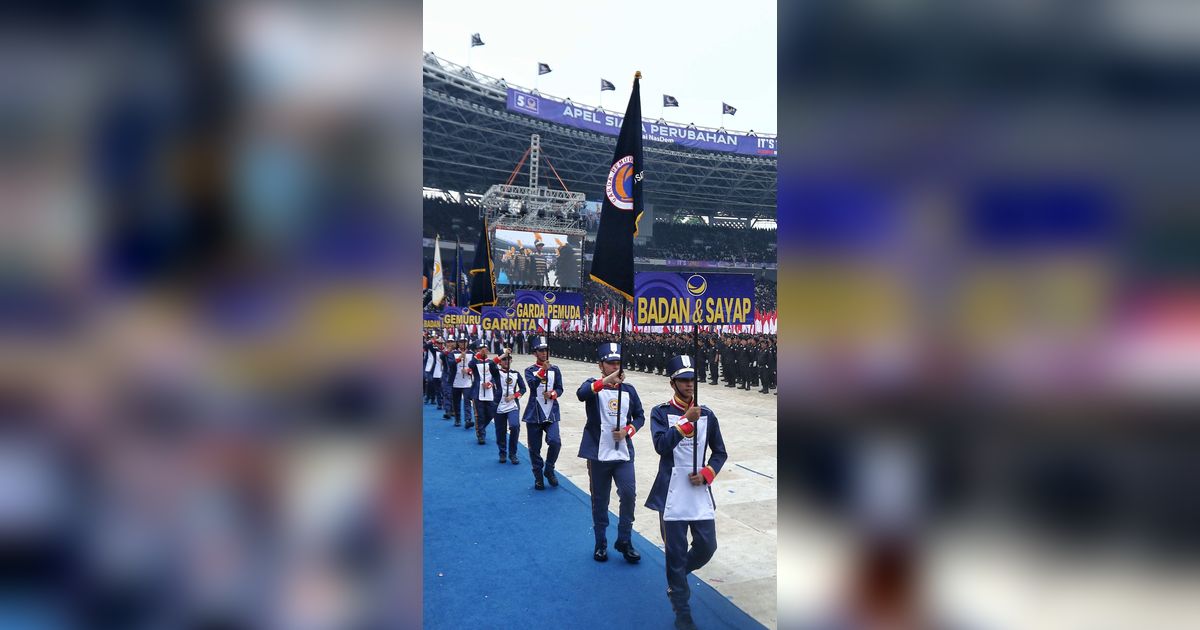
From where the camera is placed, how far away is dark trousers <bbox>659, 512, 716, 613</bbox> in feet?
14.7

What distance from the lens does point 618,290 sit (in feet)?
18.5

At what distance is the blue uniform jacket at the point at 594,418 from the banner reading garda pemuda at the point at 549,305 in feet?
17.3

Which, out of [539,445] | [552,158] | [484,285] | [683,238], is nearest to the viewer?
[539,445]

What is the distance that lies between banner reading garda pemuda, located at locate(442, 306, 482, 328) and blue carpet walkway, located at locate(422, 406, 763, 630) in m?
10.6

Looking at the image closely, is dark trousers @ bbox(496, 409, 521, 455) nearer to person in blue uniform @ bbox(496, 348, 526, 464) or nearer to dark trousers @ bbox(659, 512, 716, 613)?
person in blue uniform @ bbox(496, 348, 526, 464)

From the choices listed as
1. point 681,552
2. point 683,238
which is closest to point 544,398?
point 681,552

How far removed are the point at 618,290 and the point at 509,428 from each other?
16.8 ft

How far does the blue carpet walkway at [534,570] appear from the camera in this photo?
4.68m

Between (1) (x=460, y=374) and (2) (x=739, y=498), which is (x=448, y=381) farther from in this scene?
(2) (x=739, y=498)

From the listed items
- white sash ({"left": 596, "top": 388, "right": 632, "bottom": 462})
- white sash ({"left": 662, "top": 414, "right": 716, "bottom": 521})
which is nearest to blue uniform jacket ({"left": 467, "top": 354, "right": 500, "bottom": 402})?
white sash ({"left": 596, "top": 388, "right": 632, "bottom": 462})
